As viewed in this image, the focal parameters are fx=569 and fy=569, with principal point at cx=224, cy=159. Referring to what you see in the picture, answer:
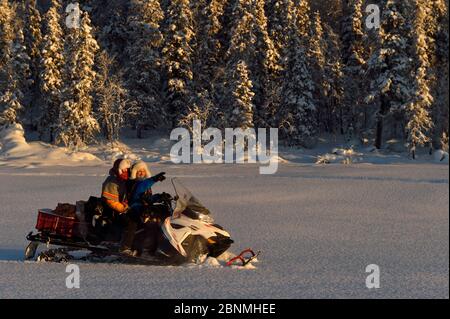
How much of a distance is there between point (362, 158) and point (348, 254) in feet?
101

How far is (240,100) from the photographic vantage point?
40.6 m

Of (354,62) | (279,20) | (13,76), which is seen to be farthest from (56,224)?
(354,62)

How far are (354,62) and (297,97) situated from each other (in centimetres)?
827

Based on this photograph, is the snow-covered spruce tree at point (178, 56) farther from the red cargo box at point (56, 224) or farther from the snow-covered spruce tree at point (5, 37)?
the red cargo box at point (56, 224)

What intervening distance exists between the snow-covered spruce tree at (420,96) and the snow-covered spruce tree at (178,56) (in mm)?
16919

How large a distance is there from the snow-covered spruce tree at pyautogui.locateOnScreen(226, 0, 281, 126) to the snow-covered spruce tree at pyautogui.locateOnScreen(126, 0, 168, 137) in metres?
5.98

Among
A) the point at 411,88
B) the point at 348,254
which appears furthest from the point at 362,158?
the point at 348,254

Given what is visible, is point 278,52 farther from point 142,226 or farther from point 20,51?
point 142,226

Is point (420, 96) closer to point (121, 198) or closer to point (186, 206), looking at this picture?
point (186, 206)

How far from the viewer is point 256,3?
153 ft

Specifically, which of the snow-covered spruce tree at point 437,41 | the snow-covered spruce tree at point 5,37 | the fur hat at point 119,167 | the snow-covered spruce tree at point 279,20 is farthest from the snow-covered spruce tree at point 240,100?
the fur hat at point 119,167

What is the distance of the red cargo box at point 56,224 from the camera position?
7543 mm

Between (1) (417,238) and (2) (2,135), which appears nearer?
(1) (417,238)

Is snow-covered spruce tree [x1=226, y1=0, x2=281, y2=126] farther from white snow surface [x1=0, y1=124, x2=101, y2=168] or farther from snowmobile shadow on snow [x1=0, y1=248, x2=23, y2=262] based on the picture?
snowmobile shadow on snow [x1=0, y1=248, x2=23, y2=262]
